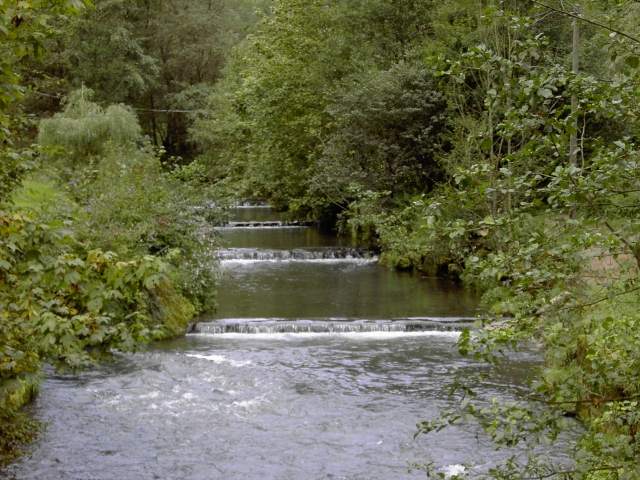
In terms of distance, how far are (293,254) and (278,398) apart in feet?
42.3

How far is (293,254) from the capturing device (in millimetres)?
23281

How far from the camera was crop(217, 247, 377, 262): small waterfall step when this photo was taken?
23.0 metres

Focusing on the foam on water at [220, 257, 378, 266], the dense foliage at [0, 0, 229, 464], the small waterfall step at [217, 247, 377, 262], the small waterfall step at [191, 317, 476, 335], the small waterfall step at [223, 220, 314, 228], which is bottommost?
the small waterfall step at [191, 317, 476, 335]

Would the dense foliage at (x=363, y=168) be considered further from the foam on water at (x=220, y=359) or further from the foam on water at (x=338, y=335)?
the foam on water at (x=220, y=359)

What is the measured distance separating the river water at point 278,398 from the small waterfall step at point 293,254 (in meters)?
5.35

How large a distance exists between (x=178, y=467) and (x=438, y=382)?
427 cm

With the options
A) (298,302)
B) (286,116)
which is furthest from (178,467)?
(286,116)

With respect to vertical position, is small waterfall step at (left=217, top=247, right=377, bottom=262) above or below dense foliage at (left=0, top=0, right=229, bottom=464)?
below

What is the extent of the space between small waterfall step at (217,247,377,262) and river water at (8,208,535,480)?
535 cm

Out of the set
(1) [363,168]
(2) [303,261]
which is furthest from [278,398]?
(1) [363,168]

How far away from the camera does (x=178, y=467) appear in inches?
323

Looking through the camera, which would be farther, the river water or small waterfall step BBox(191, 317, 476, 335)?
small waterfall step BBox(191, 317, 476, 335)

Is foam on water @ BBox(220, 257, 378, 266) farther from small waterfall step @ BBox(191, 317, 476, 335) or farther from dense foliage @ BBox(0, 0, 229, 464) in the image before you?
small waterfall step @ BBox(191, 317, 476, 335)

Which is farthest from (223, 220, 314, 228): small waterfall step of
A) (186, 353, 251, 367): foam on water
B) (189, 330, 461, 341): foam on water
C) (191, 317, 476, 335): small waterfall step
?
(186, 353, 251, 367): foam on water
